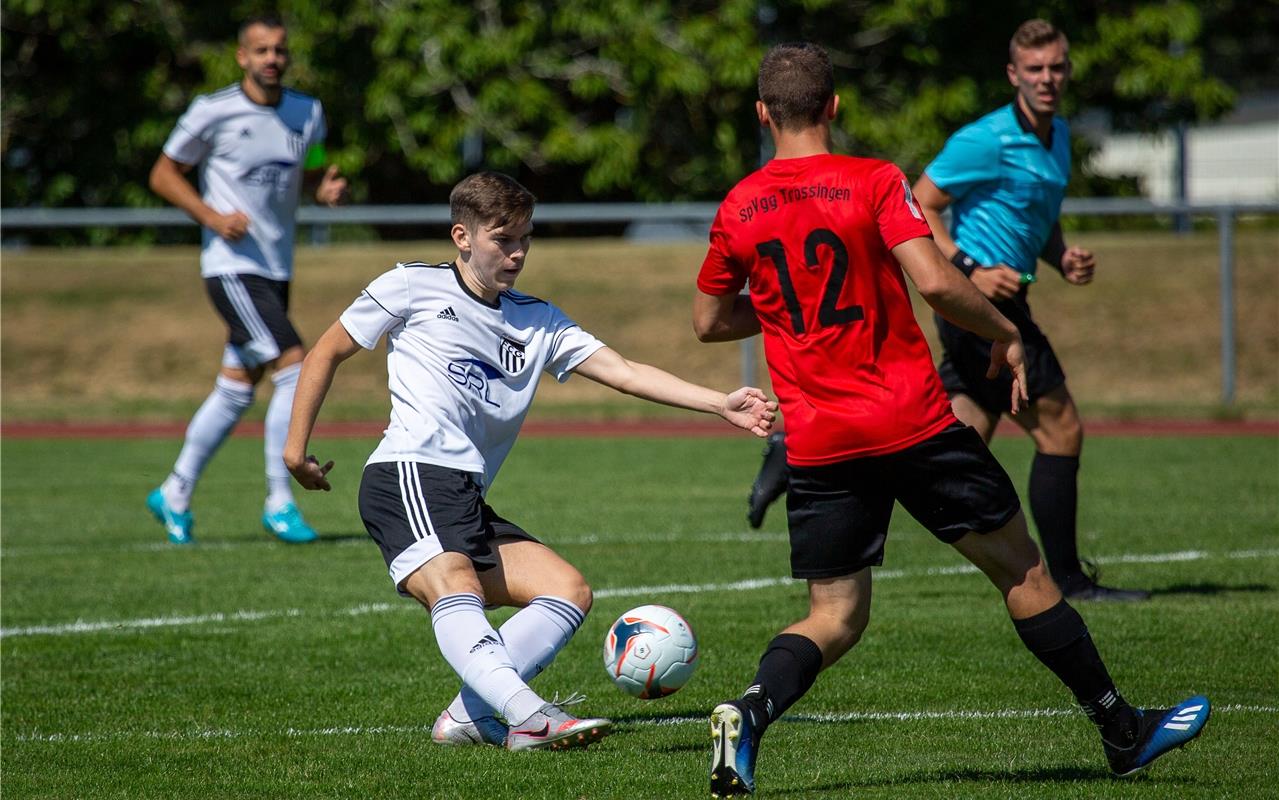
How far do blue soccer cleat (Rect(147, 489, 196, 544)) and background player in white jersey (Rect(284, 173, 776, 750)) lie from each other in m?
4.42

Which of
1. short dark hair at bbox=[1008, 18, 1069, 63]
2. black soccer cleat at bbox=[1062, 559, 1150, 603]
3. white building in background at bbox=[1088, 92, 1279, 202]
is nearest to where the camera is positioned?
short dark hair at bbox=[1008, 18, 1069, 63]

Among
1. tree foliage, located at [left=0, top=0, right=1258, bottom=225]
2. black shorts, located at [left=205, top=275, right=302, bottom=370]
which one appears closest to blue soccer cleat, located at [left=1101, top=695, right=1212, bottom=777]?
black shorts, located at [left=205, top=275, right=302, bottom=370]

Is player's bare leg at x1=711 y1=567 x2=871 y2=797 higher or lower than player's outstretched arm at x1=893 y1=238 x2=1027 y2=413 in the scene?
lower

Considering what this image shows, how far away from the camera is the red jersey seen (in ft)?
13.5

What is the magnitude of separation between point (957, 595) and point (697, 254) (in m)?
13.8

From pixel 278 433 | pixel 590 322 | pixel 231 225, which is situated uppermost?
pixel 231 225

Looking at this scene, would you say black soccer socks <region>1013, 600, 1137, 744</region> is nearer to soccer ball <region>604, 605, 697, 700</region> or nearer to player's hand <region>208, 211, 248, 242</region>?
soccer ball <region>604, 605, 697, 700</region>

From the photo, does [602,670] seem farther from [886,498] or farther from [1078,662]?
[1078,662]

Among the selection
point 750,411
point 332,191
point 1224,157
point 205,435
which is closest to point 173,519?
point 205,435

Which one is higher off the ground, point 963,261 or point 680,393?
point 680,393

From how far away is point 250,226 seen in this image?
362 inches

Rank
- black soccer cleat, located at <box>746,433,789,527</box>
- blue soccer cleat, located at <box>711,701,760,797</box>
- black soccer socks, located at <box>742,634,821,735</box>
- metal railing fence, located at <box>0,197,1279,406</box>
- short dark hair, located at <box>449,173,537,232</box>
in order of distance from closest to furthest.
Answer: blue soccer cleat, located at <box>711,701,760,797</box>
black soccer socks, located at <box>742,634,821,735</box>
short dark hair, located at <box>449,173,537,232</box>
black soccer cleat, located at <box>746,433,789,527</box>
metal railing fence, located at <box>0,197,1279,406</box>

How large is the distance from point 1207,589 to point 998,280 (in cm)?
240

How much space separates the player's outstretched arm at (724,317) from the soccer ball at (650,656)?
2.77ft
